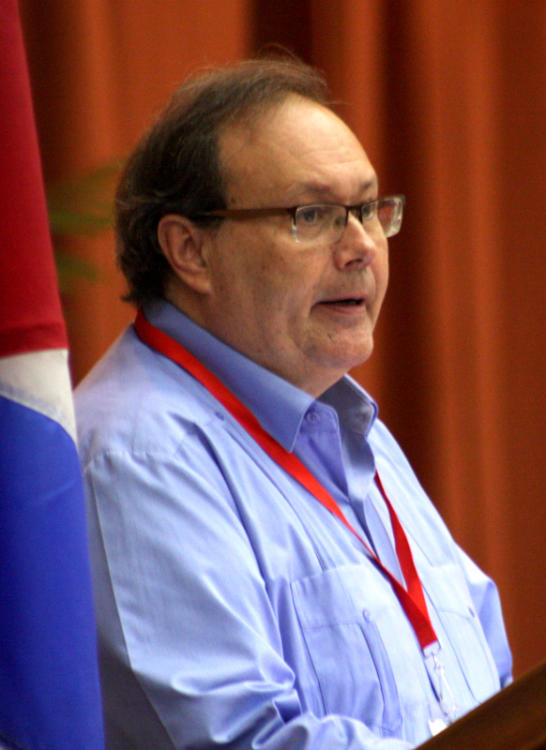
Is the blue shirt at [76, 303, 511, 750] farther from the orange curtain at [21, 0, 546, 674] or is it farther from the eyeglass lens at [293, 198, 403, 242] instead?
the orange curtain at [21, 0, 546, 674]

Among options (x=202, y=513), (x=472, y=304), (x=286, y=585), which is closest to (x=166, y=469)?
(x=202, y=513)

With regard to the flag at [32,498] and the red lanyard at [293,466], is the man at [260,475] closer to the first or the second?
the red lanyard at [293,466]

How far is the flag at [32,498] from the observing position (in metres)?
0.83

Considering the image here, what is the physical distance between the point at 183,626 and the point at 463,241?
172 cm

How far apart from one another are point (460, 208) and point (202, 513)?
1.64m

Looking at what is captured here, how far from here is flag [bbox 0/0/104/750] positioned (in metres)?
0.83

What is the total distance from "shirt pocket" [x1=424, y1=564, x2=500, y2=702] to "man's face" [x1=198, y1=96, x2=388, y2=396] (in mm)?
345

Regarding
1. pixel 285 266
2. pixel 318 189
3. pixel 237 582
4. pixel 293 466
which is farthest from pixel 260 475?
pixel 318 189

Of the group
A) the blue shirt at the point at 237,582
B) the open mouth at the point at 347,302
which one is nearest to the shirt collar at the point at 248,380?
the blue shirt at the point at 237,582

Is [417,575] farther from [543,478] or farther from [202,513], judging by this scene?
[543,478]

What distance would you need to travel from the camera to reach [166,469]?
4.16ft

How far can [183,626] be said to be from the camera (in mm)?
1178

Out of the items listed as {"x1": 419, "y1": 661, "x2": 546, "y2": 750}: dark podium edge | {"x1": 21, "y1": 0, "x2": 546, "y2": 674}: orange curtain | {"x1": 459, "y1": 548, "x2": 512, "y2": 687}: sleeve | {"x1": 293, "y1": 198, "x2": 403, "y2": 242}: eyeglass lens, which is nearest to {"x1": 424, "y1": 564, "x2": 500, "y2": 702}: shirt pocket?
{"x1": 459, "y1": 548, "x2": 512, "y2": 687}: sleeve

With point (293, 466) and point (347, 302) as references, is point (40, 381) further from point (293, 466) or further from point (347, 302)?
point (347, 302)
